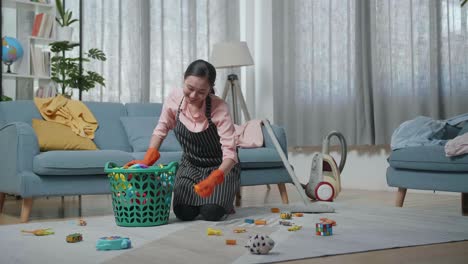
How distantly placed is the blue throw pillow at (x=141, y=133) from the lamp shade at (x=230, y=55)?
5.00 feet

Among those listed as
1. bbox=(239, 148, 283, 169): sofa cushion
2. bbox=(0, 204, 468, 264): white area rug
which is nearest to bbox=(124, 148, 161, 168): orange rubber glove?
bbox=(0, 204, 468, 264): white area rug

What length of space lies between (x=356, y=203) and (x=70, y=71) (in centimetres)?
260

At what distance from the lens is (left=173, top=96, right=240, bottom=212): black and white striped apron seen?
2746 millimetres

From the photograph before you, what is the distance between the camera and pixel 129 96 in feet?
18.6

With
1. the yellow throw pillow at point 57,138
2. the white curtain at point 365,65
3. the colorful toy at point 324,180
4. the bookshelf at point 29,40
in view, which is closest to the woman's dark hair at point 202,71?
the yellow throw pillow at point 57,138

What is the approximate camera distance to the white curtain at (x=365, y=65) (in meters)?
4.54

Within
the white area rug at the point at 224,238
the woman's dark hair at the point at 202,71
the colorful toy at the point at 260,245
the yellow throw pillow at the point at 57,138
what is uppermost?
the woman's dark hair at the point at 202,71

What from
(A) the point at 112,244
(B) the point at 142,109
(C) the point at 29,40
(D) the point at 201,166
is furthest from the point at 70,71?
(A) the point at 112,244

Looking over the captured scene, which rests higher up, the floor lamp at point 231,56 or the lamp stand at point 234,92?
the floor lamp at point 231,56

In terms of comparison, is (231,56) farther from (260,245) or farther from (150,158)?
(260,245)

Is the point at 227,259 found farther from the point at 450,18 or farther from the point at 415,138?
the point at 450,18

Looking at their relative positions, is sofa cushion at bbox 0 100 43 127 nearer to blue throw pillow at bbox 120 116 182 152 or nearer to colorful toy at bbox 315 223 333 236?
blue throw pillow at bbox 120 116 182 152

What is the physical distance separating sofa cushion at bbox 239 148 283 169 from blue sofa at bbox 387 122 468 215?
0.71 metres

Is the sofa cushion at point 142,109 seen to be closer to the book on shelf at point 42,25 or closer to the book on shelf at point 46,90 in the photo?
the book on shelf at point 46,90
